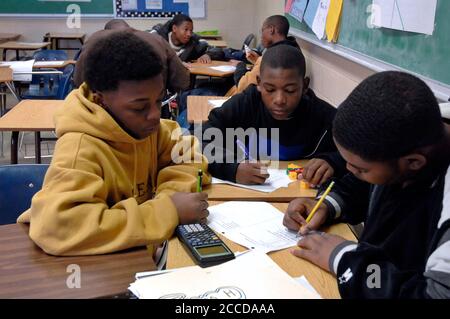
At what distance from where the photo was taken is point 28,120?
9.16ft

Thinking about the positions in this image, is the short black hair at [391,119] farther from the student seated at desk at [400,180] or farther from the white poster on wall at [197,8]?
the white poster on wall at [197,8]

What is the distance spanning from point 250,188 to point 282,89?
48cm

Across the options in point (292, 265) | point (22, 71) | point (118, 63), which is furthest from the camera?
point (22, 71)

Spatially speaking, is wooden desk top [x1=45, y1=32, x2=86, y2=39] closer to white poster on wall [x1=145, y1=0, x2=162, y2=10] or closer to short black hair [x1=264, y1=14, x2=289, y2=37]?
white poster on wall [x1=145, y1=0, x2=162, y2=10]

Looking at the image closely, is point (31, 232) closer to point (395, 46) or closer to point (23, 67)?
point (395, 46)

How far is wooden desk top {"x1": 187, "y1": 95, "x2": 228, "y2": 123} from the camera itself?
2651mm

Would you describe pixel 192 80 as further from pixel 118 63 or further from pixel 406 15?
pixel 118 63

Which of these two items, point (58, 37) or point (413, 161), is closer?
point (413, 161)

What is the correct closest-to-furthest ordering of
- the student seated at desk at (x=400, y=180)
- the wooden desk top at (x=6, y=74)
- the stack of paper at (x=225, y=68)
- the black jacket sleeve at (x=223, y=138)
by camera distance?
the student seated at desk at (x=400, y=180) < the black jacket sleeve at (x=223, y=138) < the wooden desk top at (x=6, y=74) < the stack of paper at (x=225, y=68)

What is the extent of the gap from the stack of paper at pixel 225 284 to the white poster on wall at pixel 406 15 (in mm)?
1148

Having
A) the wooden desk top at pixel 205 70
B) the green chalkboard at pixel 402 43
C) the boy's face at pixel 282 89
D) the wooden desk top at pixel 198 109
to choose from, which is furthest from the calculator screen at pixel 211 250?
the wooden desk top at pixel 205 70

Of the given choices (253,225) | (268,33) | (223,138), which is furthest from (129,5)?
(253,225)

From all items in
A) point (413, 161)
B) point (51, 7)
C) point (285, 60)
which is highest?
point (51, 7)

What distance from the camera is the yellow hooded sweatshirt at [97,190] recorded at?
1062mm
